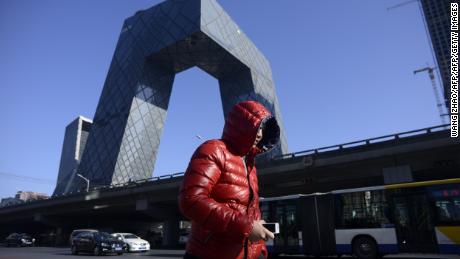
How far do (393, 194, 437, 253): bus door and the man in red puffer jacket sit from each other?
12835 millimetres

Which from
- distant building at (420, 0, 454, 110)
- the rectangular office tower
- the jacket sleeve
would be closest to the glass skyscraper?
distant building at (420, 0, 454, 110)

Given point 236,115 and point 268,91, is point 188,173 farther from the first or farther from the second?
point 268,91

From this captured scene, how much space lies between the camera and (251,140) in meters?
2.87

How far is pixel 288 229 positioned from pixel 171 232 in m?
28.1

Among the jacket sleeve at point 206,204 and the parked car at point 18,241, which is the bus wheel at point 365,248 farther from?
the parked car at point 18,241

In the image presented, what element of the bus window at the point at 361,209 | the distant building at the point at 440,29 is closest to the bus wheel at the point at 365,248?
the bus window at the point at 361,209

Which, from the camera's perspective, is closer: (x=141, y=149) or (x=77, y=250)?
(x=77, y=250)

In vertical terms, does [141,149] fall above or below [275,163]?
above

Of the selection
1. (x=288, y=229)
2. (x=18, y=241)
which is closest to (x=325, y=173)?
(x=288, y=229)

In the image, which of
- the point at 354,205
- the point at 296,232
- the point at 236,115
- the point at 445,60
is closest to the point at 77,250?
the point at 296,232

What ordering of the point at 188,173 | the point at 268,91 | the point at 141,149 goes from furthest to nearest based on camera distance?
the point at 268,91 < the point at 141,149 < the point at 188,173

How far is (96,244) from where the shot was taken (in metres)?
23.5

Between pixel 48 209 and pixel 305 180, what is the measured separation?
1665 inches

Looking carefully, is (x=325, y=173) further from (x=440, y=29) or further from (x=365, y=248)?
(x=440, y=29)
